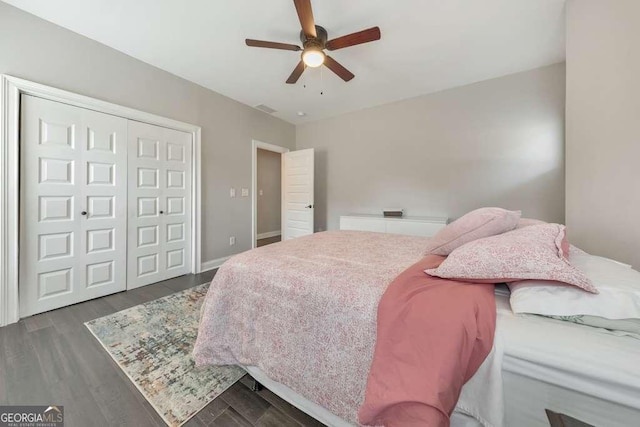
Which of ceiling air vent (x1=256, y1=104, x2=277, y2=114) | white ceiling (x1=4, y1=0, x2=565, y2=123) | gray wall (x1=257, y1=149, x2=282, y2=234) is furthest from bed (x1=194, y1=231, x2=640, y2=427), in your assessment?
gray wall (x1=257, y1=149, x2=282, y2=234)

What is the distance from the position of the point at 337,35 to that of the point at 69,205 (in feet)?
10.1

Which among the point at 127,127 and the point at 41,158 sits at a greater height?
the point at 127,127

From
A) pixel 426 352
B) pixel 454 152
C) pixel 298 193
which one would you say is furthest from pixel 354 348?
pixel 298 193

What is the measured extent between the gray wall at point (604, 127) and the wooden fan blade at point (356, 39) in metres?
1.41

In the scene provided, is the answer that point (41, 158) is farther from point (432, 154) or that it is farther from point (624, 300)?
point (432, 154)

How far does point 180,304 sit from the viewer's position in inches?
88.9

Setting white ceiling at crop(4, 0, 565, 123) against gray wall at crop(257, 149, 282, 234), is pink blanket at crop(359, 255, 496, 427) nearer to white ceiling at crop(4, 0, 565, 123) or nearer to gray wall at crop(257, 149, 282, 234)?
white ceiling at crop(4, 0, 565, 123)

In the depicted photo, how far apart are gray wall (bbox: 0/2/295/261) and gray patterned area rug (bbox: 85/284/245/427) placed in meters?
1.32

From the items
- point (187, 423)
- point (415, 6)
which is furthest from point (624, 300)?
point (415, 6)

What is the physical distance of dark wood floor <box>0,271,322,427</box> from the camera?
112 centimetres

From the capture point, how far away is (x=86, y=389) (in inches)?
50.1

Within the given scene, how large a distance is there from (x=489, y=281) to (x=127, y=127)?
11.3 feet
